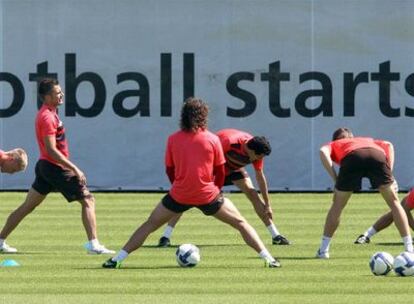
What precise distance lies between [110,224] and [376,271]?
841 cm

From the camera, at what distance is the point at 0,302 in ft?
43.4

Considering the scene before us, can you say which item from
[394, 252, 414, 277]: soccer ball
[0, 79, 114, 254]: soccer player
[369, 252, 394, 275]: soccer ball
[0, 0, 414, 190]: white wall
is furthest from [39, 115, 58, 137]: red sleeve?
[0, 0, 414, 190]: white wall

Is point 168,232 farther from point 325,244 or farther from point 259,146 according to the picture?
point 325,244

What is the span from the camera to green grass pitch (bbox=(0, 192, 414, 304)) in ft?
45.0

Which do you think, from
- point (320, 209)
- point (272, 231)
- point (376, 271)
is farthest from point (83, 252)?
point (320, 209)

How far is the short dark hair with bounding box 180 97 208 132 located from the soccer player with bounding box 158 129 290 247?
8.92ft

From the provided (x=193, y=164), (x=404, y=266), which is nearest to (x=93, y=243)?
(x=193, y=164)

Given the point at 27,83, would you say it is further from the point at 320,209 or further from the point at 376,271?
the point at 376,271

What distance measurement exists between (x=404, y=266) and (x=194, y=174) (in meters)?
2.31

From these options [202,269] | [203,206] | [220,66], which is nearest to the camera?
[203,206]

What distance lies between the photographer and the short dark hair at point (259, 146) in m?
18.2

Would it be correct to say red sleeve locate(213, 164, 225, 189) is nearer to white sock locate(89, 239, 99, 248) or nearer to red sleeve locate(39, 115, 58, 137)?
white sock locate(89, 239, 99, 248)

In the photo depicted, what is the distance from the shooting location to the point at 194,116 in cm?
1552

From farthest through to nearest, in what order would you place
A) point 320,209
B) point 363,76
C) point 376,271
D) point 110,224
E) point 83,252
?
point 363,76
point 320,209
point 110,224
point 83,252
point 376,271
